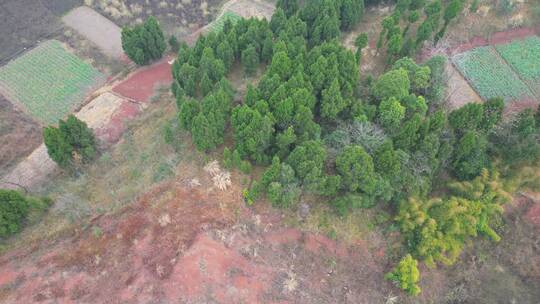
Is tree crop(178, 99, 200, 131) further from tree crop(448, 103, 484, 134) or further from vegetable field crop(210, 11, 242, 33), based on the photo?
tree crop(448, 103, 484, 134)

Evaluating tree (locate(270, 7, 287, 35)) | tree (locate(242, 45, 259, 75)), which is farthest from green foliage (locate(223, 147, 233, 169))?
tree (locate(270, 7, 287, 35))

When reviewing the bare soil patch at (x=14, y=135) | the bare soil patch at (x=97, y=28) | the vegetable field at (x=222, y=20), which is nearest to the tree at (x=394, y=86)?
the vegetable field at (x=222, y=20)

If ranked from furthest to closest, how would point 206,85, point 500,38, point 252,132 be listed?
point 500,38, point 206,85, point 252,132

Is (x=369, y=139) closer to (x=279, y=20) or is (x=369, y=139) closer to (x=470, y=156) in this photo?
(x=470, y=156)

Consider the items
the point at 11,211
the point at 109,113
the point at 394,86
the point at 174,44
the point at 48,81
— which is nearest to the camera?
the point at 11,211

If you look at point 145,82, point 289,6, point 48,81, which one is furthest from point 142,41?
point 289,6

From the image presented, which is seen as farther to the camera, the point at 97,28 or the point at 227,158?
the point at 97,28
